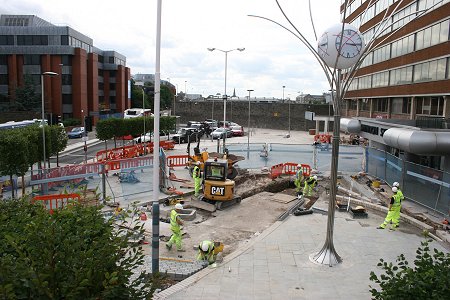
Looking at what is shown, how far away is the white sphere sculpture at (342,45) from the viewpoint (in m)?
11.7

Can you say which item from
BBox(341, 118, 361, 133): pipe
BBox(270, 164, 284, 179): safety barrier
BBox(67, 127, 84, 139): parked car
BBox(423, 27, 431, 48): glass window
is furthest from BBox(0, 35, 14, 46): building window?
BBox(423, 27, 431, 48): glass window

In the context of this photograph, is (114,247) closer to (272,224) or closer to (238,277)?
(238,277)

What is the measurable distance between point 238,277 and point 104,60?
72261 mm

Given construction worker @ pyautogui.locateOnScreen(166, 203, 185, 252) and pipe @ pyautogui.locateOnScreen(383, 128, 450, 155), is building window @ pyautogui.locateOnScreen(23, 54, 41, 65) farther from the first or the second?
pipe @ pyautogui.locateOnScreen(383, 128, 450, 155)

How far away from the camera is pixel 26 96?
59812 millimetres

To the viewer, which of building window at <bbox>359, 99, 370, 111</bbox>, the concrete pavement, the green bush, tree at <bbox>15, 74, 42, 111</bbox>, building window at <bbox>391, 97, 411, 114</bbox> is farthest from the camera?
tree at <bbox>15, 74, 42, 111</bbox>

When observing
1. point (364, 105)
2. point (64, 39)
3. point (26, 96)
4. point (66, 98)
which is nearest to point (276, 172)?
point (364, 105)

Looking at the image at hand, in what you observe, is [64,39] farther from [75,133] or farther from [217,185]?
[217,185]

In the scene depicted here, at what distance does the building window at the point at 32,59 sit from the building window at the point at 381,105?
49.0 meters

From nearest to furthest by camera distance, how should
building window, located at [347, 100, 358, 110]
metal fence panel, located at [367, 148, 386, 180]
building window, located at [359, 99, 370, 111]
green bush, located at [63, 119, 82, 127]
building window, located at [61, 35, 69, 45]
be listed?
metal fence panel, located at [367, 148, 386, 180]
building window, located at [359, 99, 370, 111]
green bush, located at [63, 119, 82, 127]
building window, located at [347, 100, 358, 110]
building window, located at [61, 35, 69, 45]

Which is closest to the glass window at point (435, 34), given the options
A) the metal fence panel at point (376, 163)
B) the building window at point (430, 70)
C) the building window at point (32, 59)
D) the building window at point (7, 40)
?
the building window at point (430, 70)

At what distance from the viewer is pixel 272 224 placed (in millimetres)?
16406

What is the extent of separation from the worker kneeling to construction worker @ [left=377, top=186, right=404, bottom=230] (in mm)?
7079

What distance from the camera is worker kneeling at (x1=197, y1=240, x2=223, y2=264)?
11.9 meters
